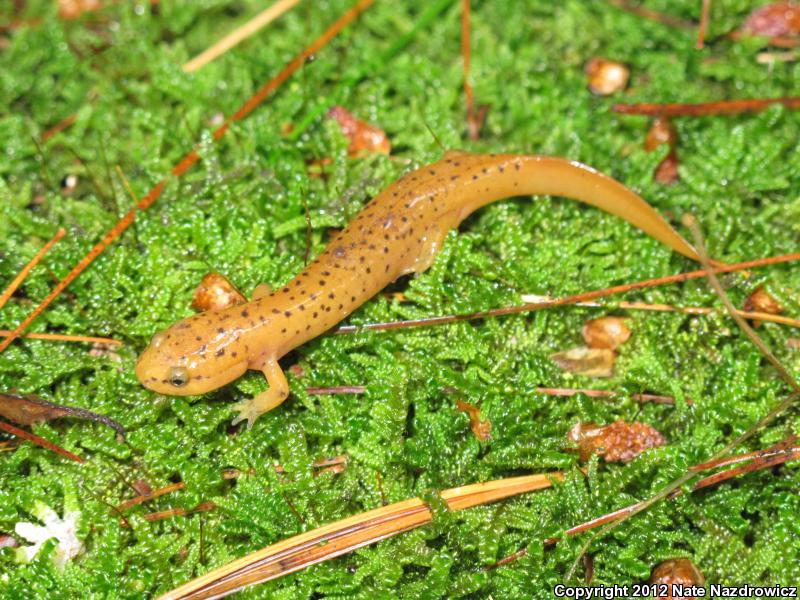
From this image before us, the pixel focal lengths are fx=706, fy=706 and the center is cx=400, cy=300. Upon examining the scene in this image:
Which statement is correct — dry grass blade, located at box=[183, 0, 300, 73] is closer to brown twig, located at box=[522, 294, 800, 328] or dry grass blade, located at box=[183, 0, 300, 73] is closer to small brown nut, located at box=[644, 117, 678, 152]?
small brown nut, located at box=[644, 117, 678, 152]

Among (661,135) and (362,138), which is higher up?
(362,138)

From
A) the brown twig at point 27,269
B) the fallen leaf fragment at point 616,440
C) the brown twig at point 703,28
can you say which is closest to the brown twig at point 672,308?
the fallen leaf fragment at point 616,440

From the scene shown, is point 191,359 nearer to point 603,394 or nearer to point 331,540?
point 331,540

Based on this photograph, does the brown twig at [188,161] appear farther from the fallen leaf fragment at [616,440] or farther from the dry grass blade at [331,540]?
the fallen leaf fragment at [616,440]

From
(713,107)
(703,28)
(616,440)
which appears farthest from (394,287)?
(703,28)

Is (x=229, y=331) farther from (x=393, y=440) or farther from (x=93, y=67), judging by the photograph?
(x=93, y=67)

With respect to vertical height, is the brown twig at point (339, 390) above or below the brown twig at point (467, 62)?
below

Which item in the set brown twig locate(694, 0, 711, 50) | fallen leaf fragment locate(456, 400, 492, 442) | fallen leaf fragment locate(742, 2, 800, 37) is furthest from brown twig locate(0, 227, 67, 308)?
fallen leaf fragment locate(742, 2, 800, 37)
